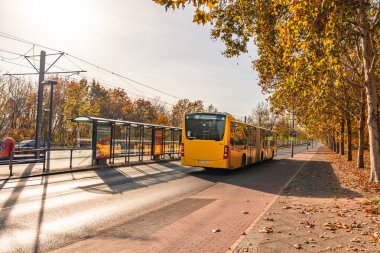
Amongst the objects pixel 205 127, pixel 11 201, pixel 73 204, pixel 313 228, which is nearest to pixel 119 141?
pixel 205 127

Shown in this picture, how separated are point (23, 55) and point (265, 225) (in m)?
18.8

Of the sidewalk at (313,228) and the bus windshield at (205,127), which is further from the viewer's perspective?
the bus windshield at (205,127)

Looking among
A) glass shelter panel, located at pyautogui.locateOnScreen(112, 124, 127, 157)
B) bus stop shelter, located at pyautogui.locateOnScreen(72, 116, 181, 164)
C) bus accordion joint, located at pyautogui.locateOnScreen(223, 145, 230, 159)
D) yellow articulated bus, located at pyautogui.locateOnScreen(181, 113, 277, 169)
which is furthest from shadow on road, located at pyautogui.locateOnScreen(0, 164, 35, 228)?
bus accordion joint, located at pyautogui.locateOnScreen(223, 145, 230, 159)

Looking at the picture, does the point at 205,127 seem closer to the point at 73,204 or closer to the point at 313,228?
the point at 73,204

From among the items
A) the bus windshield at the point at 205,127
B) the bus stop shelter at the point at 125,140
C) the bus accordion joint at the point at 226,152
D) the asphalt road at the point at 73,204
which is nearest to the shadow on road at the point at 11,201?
the asphalt road at the point at 73,204

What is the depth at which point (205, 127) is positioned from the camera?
59.3 feet

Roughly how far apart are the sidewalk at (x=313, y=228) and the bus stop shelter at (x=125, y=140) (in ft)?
42.2

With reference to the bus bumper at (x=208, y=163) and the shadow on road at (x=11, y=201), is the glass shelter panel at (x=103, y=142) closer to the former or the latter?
the bus bumper at (x=208, y=163)

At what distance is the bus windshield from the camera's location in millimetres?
17859

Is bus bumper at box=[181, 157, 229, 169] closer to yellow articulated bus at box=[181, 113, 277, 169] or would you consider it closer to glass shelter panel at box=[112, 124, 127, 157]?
yellow articulated bus at box=[181, 113, 277, 169]

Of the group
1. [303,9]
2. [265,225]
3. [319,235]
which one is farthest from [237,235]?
[303,9]

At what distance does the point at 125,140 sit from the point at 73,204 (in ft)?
47.1

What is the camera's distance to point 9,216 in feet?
25.8

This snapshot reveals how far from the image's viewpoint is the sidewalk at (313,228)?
18.7 ft
